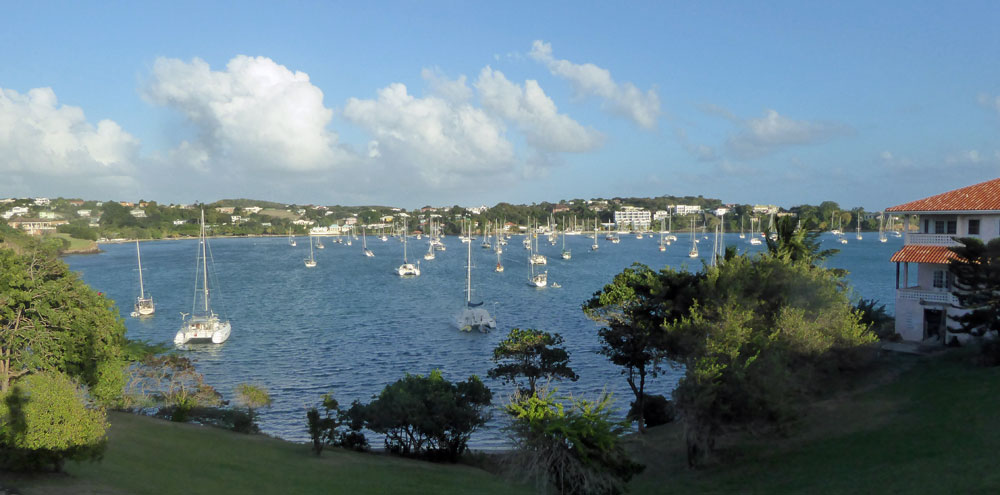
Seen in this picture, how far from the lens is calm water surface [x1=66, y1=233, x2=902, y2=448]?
4034cm

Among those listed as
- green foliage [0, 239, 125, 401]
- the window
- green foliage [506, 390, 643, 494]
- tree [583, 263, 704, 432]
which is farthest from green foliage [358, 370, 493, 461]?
the window

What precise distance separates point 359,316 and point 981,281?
2150 inches

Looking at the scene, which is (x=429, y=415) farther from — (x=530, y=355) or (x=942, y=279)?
(x=942, y=279)

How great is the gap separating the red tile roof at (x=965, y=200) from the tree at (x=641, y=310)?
1360 cm

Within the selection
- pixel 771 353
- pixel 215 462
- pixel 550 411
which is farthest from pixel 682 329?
pixel 215 462

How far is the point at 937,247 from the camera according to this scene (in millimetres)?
30625

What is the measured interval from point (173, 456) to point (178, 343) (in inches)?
1475

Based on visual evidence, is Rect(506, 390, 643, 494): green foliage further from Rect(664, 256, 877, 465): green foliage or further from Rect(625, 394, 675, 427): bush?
Rect(625, 394, 675, 427): bush

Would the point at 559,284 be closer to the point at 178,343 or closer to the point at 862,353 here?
the point at 178,343

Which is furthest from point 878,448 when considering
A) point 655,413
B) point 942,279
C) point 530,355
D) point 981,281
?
point 942,279

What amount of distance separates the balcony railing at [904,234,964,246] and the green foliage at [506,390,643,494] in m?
25.0

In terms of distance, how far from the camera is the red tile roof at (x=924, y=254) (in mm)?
29422

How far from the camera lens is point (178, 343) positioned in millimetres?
52250

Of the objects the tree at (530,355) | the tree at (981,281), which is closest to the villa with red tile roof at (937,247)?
the tree at (981,281)
